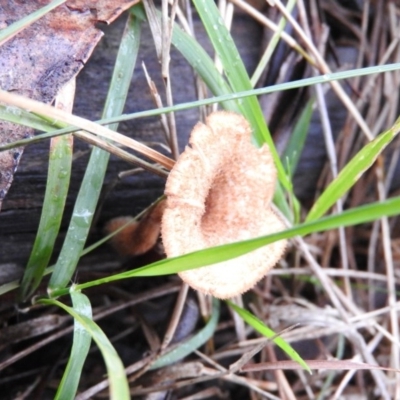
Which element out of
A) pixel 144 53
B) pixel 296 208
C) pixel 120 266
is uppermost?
pixel 144 53

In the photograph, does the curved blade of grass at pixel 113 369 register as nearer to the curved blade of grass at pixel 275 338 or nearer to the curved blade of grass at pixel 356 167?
the curved blade of grass at pixel 275 338

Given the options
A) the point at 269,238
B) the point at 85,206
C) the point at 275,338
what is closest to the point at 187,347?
the point at 275,338

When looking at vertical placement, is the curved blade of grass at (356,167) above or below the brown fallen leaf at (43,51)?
below

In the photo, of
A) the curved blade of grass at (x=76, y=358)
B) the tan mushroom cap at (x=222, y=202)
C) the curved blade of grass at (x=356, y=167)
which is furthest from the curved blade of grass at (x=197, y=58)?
the curved blade of grass at (x=76, y=358)

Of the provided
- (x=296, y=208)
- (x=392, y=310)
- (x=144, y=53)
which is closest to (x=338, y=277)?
(x=392, y=310)

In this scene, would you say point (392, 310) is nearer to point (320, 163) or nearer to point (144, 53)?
point (320, 163)

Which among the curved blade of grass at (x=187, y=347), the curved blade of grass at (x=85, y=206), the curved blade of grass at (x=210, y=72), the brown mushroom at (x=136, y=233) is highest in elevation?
the curved blade of grass at (x=210, y=72)

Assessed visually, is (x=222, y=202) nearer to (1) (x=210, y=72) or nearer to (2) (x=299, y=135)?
(1) (x=210, y=72)
